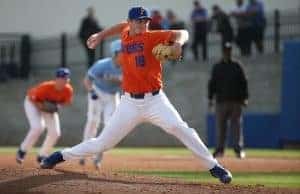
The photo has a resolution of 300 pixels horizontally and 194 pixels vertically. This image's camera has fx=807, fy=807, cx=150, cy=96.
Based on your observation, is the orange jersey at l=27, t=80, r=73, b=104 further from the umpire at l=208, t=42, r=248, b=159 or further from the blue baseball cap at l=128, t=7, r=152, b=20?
the blue baseball cap at l=128, t=7, r=152, b=20

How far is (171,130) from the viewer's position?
9.63 m

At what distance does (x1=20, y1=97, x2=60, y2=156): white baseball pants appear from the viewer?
1492 cm

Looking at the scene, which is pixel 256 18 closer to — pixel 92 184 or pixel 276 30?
pixel 276 30

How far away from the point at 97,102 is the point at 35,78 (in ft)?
45.6

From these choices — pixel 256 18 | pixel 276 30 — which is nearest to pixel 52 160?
pixel 256 18

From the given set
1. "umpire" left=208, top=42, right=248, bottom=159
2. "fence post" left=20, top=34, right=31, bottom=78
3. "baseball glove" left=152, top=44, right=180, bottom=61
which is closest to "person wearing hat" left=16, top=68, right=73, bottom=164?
"umpire" left=208, top=42, right=248, bottom=159

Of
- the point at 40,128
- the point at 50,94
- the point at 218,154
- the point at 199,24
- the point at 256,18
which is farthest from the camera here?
the point at 199,24

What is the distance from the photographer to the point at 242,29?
23.4 metres

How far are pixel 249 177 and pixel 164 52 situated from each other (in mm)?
3635

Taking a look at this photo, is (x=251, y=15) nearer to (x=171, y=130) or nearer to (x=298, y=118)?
(x=298, y=118)

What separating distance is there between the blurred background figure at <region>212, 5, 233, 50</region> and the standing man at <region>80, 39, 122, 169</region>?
10010mm

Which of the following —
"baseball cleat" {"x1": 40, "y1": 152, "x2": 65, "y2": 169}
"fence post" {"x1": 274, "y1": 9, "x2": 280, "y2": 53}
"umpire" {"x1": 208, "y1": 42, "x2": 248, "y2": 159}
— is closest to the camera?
"baseball cleat" {"x1": 40, "y1": 152, "x2": 65, "y2": 169}

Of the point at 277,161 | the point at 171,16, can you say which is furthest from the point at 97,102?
the point at 171,16

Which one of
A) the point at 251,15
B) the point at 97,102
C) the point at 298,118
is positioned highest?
the point at 251,15
